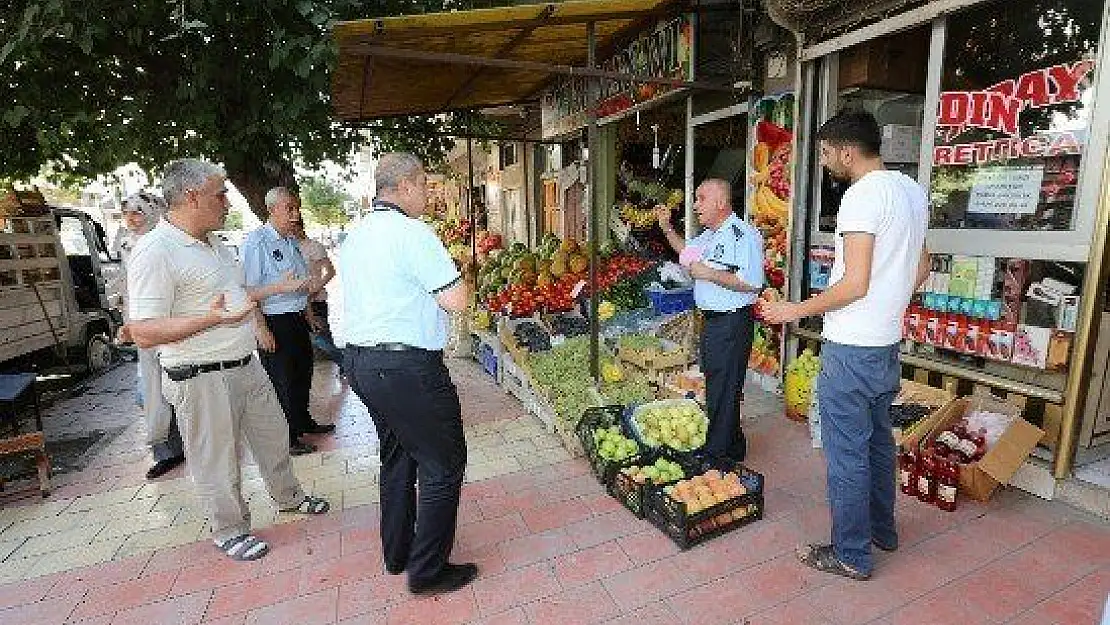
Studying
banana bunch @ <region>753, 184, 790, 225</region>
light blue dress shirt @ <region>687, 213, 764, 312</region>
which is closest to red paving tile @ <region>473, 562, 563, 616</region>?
light blue dress shirt @ <region>687, 213, 764, 312</region>

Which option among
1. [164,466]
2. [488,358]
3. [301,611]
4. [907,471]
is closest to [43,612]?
[301,611]

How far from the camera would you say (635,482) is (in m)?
3.28

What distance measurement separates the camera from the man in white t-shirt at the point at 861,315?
A: 2.32 m

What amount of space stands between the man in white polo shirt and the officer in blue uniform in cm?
84

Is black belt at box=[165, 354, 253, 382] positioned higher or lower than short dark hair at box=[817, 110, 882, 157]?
lower

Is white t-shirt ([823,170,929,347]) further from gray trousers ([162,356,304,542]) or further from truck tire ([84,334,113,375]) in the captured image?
truck tire ([84,334,113,375])

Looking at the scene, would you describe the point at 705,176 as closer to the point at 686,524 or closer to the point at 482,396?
the point at 482,396

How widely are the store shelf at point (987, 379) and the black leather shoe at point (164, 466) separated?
5.53 meters

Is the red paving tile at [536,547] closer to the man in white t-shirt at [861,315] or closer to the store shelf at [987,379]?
the man in white t-shirt at [861,315]

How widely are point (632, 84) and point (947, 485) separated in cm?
513

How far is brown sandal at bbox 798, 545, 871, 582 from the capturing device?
104 inches

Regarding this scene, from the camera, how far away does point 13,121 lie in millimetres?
5355

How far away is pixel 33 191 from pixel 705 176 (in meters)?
8.52

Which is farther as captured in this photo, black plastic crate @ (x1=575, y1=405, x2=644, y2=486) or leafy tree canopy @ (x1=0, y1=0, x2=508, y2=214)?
leafy tree canopy @ (x1=0, y1=0, x2=508, y2=214)
